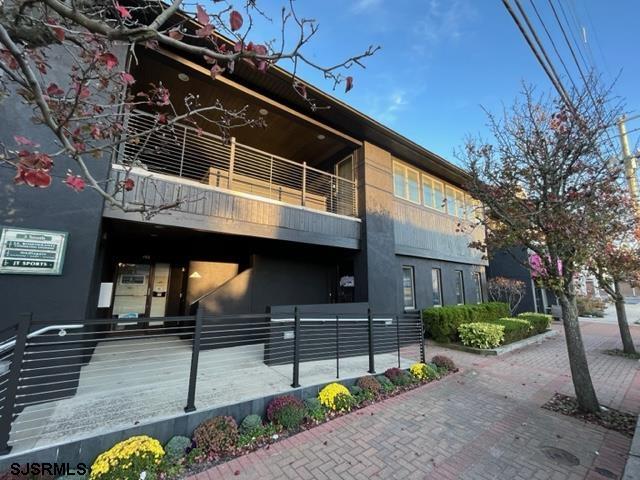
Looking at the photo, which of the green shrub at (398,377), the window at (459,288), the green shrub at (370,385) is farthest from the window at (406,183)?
the green shrub at (370,385)

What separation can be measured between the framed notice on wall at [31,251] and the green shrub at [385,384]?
5.53m

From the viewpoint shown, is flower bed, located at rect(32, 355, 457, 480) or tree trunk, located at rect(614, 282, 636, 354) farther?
tree trunk, located at rect(614, 282, 636, 354)

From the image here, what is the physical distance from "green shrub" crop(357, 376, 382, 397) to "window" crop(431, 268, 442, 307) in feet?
22.5

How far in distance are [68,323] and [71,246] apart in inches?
71.1

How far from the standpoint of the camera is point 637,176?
625cm

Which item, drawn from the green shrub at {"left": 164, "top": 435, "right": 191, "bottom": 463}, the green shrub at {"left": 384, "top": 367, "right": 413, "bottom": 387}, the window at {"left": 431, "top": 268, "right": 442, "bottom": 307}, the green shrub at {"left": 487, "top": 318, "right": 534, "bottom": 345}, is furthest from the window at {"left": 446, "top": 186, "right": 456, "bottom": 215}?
the green shrub at {"left": 164, "top": 435, "right": 191, "bottom": 463}

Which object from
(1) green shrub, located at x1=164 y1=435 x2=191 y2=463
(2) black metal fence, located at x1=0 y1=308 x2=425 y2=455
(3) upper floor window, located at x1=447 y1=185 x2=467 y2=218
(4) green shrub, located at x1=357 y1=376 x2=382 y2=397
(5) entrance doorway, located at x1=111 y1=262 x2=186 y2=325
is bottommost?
(1) green shrub, located at x1=164 y1=435 x2=191 y2=463

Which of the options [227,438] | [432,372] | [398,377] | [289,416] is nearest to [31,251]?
[227,438]

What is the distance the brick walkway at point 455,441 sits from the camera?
10.4ft

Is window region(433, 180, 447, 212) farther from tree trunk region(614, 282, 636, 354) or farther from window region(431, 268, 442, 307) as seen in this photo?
tree trunk region(614, 282, 636, 354)

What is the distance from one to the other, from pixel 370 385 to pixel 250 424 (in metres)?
2.26

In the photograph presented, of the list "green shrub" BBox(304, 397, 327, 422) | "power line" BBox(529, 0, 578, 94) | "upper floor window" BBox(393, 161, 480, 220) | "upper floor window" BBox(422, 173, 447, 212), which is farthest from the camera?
"upper floor window" BBox(422, 173, 447, 212)

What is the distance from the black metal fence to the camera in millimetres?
3059

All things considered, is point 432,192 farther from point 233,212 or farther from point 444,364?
point 233,212
